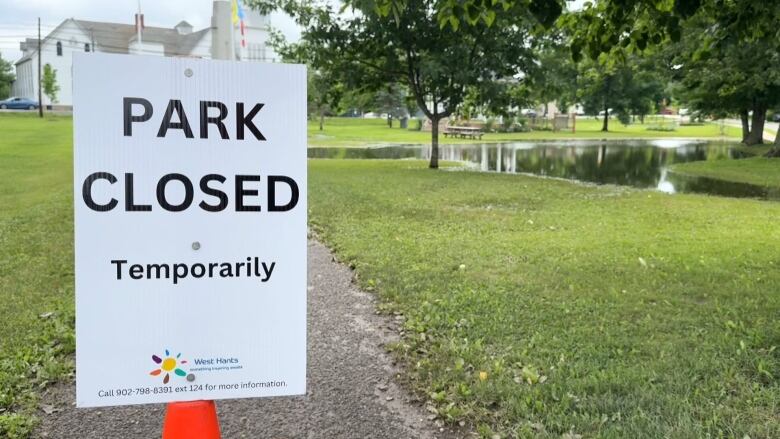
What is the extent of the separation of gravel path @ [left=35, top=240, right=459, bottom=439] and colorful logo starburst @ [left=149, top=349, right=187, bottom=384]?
4.00ft

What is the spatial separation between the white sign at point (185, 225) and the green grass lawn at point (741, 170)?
1742 cm

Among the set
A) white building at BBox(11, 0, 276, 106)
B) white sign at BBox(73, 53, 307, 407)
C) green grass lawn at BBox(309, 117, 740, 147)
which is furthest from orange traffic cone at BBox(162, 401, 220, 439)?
white building at BBox(11, 0, 276, 106)

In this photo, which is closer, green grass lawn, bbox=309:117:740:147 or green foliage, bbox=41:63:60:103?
green grass lawn, bbox=309:117:740:147

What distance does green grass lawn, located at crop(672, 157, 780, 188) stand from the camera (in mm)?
17844

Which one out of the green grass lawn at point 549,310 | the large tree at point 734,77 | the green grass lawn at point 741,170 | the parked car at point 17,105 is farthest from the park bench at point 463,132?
the parked car at point 17,105

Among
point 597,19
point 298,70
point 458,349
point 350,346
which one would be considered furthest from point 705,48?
Result: point 298,70

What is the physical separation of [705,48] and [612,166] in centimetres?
1690

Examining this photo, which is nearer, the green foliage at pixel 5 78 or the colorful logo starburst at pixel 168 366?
the colorful logo starburst at pixel 168 366

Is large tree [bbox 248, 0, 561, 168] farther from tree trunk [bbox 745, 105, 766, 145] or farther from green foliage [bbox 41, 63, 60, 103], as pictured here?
green foliage [bbox 41, 63, 60, 103]

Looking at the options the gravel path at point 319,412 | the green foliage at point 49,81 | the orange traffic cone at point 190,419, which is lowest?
the gravel path at point 319,412

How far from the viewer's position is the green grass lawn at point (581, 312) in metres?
3.40

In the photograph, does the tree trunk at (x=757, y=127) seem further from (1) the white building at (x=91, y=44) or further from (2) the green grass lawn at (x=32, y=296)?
(1) the white building at (x=91, y=44)

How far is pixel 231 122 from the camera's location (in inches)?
82.9

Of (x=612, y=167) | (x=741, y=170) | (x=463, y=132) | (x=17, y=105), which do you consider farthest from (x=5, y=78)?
(x=741, y=170)
